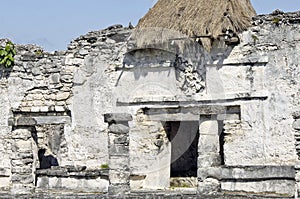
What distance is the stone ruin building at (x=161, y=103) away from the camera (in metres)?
14.1

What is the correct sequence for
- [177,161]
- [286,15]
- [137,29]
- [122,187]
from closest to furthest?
1. [122,187]
2. [286,15]
3. [137,29]
4. [177,161]

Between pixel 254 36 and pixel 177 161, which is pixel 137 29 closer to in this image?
pixel 254 36

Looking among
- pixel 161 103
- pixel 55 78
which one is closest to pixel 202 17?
pixel 161 103

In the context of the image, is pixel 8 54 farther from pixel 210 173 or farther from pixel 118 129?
pixel 210 173

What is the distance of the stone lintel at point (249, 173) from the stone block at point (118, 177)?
1.47 metres

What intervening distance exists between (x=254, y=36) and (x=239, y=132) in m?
2.11

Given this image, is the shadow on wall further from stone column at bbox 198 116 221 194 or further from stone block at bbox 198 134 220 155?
stone block at bbox 198 134 220 155

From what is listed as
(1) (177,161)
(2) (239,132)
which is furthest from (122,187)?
(1) (177,161)

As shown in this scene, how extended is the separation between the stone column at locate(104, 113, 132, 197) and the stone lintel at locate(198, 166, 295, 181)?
152 cm

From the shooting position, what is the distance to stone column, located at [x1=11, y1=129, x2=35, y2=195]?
14.4 m

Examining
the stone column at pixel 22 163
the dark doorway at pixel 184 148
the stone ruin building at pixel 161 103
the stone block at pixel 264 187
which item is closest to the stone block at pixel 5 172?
the stone ruin building at pixel 161 103

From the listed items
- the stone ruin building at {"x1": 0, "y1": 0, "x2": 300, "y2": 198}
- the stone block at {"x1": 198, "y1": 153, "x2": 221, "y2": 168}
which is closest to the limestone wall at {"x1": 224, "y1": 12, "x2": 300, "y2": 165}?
the stone ruin building at {"x1": 0, "y1": 0, "x2": 300, "y2": 198}

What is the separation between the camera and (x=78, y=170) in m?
15.0

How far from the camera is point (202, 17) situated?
14922 mm
